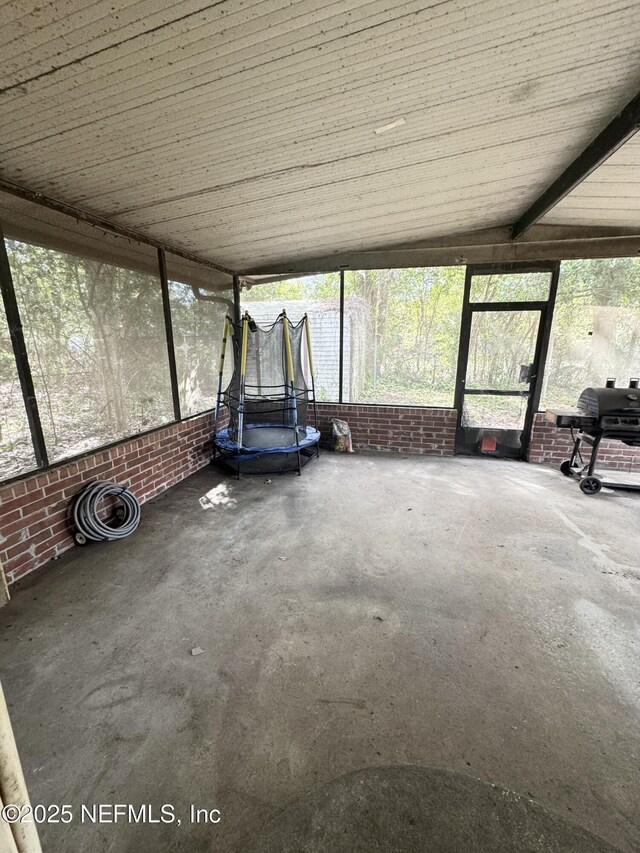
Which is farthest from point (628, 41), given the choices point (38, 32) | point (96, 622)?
point (96, 622)

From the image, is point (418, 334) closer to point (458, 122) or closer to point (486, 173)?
point (486, 173)

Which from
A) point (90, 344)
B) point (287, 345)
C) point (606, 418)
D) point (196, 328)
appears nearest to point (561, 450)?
point (606, 418)

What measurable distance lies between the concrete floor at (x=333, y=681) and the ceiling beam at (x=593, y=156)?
2767mm

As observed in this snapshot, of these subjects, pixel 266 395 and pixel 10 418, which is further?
pixel 266 395

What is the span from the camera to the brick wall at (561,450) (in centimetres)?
430

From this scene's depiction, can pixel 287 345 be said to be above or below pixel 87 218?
below

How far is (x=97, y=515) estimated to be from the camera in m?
2.92

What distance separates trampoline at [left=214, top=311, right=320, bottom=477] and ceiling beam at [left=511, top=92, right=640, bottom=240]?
2751 millimetres

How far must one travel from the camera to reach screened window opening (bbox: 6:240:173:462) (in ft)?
8.09

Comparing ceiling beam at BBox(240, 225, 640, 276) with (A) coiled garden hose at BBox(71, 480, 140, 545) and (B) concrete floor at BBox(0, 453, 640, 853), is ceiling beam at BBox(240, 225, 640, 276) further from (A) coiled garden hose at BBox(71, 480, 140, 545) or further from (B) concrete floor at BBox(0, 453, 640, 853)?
(A) coiled garden hose at BBox(71, 480, 140, 545)

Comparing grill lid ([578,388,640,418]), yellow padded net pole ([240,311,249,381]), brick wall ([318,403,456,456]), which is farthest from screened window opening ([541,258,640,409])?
Result: yellow padded net pole ([240,311,249,381])

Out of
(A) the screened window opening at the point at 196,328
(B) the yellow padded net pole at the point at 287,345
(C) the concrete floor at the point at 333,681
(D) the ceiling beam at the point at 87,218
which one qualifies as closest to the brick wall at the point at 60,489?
(C) the concrete floor at the point at 333,681

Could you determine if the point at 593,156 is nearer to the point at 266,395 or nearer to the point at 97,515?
the point at 266,395

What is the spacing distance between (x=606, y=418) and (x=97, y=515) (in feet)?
15.6
